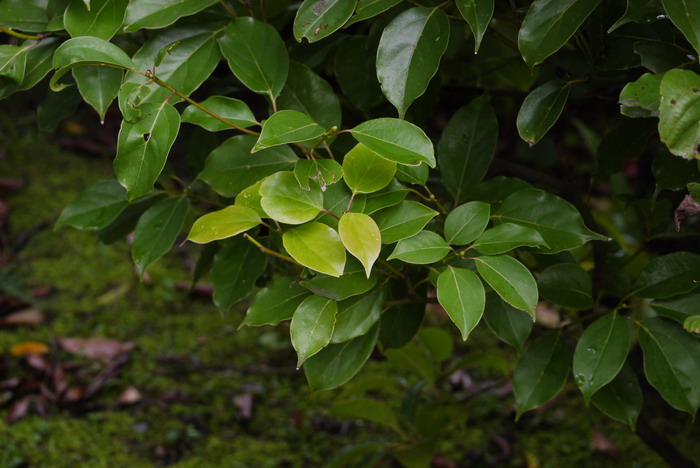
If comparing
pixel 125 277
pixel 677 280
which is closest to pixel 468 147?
pixel 677 280

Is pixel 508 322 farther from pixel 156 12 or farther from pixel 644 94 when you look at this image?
pixel 156 12

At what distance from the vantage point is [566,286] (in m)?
0.93

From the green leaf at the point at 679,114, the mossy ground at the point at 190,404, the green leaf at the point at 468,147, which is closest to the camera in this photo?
the green leaf at the point at 679,114

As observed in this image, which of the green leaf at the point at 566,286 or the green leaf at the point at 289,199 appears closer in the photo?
the green leaf at the point at 289,199

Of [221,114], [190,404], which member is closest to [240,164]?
[221,114]

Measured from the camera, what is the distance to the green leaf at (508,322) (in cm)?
92

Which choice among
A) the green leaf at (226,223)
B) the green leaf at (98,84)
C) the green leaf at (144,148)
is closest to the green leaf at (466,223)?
the green leaf at (226,223)

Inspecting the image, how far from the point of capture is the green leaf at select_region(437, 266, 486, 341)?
0.71m

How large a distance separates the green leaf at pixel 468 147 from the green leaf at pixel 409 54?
19cm

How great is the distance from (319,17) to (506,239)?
33 cm

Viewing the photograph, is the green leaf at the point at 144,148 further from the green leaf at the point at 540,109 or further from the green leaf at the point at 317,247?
the green leaf at the point at 540,109

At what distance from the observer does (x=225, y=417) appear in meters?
1.76

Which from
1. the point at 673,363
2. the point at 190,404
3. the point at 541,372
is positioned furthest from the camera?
the point at 190,404

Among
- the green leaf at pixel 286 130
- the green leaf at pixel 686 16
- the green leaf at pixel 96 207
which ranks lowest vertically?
the green leaf at pixel 96 207
